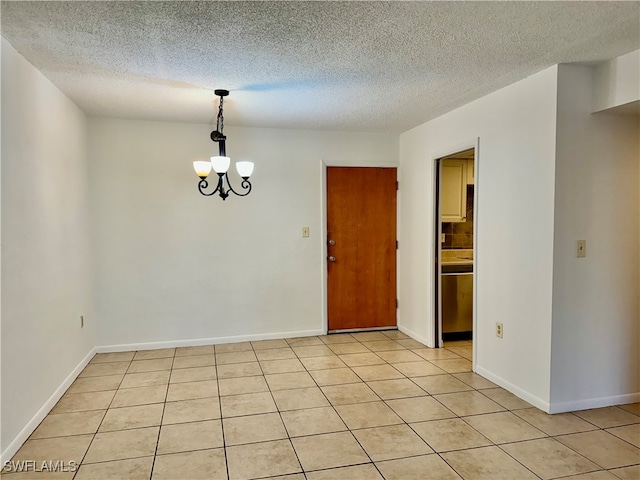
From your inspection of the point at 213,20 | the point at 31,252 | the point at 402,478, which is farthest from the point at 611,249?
the point at 31,252

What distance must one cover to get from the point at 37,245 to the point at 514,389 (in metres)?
3.42

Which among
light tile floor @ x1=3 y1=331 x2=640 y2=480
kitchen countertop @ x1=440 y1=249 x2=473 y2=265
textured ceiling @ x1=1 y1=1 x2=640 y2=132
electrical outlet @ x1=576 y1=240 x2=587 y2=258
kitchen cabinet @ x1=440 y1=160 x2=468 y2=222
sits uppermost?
textured ceiling @ x1=1 y1=1 x2=640 y2=132

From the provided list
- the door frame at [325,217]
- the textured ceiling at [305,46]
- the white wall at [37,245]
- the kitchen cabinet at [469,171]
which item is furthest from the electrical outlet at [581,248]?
the white wall at [37,245]

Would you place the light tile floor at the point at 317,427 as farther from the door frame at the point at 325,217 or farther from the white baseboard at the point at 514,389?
the door frame at the point at 325,217

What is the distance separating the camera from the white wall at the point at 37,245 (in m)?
2.38

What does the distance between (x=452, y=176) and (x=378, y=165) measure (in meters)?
0.85

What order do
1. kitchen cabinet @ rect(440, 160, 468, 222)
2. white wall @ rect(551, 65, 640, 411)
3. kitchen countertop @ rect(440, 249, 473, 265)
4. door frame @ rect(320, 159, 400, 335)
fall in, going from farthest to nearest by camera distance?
kitchen countertop @ rect(440, 249, 473, 265) → kitchen cabinet @ rect(440, 160, 468, 222) → door frame @ rect(320, 159, 400, 335) → white wall @ rect(551, 65, 640, 411)

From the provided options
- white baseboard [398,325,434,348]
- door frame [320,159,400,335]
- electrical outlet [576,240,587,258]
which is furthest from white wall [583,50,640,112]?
white baseboard [398,325,434,348]

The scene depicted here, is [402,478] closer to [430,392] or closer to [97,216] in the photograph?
[430,392]

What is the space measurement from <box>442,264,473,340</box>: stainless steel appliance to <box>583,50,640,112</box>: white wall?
214 centimetres

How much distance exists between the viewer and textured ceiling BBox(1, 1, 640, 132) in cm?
201

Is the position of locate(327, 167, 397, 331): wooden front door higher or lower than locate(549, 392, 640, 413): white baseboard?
higher

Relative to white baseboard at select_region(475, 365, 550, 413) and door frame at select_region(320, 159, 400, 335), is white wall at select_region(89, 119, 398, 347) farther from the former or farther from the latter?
white baseboard at select_region(475, 365, 550, 413)

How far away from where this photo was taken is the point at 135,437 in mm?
2574
